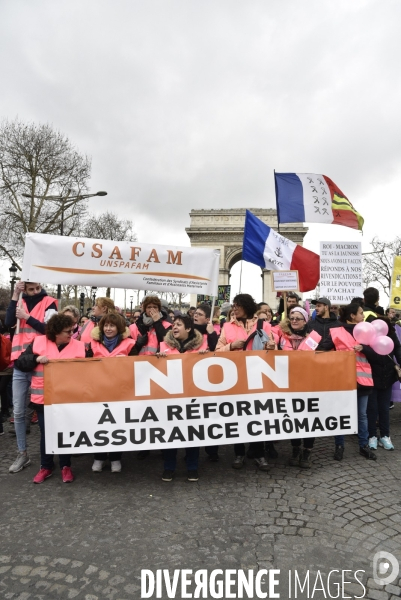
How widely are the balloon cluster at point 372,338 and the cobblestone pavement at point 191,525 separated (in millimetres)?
1340

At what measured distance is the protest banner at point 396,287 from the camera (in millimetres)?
8945

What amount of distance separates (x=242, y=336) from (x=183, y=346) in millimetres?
773

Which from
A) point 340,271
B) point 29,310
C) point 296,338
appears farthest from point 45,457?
point 340,271

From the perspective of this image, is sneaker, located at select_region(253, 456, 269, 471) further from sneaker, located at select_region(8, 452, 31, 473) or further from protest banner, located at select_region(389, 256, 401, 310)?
protest banner, located at select_region(389, 256, 401, 310)

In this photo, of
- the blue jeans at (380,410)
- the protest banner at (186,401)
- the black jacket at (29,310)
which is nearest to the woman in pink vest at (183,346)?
the protest banner at (186,401)

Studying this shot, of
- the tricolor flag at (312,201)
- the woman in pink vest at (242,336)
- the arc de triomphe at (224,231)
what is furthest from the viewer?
the arc de triomphe at (224,231)

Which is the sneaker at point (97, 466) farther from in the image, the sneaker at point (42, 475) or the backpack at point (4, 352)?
the backpack at point (4, 352)

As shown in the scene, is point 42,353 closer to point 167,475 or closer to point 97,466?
point 97,466

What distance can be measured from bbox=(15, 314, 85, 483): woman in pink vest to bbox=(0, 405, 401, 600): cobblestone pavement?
0.16 meters

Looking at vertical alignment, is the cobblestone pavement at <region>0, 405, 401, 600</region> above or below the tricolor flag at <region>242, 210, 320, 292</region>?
below

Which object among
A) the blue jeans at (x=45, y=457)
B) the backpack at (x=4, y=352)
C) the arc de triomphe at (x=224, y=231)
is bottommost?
the blue jeans at (x=45, y=457)

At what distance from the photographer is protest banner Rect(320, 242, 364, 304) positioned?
7.92 metres

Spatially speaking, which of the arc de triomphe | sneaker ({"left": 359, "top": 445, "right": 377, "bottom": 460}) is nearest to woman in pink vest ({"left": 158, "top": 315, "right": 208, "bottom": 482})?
sneaker ({"left": 359, "top": 445, "right": 377, "bottom": 460})

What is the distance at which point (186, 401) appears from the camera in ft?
14.3
